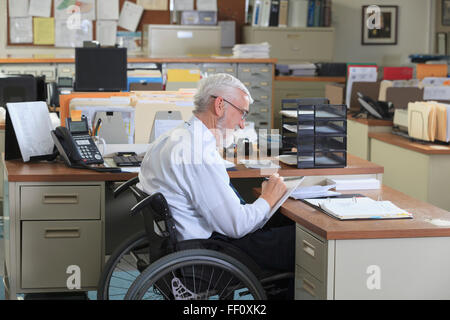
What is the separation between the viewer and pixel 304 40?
8633 millimetres

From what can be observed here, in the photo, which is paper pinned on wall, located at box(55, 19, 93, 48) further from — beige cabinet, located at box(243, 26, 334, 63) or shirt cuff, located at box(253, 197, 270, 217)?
shirt cuff, located at box(253, 197, 270, 217)

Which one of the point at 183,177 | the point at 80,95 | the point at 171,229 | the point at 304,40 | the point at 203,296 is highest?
the point at 304,40

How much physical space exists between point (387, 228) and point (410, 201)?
0.48 meters

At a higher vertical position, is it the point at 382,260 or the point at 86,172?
the point at 86,172

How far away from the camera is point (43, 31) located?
8.47m

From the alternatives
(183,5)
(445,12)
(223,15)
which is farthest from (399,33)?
(183,5)

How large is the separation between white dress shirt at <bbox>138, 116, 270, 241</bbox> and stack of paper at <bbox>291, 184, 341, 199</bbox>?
283 millimetres

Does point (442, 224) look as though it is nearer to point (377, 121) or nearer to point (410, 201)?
point (410, 201)

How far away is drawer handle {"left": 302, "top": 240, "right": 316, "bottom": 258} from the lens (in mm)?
2389

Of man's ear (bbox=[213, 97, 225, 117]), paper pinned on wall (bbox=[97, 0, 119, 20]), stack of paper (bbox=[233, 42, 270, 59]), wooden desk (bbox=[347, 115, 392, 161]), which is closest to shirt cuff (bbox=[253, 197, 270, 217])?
man's ear (bbox=[213, 97, 225, 117])

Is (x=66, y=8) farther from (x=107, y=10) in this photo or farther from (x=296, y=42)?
(x=296, y=42)

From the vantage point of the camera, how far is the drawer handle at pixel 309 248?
2.39 meters

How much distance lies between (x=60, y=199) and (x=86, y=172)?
164mm

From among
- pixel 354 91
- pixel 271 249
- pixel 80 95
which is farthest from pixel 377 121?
pixel 271 249
